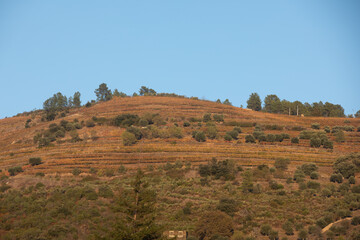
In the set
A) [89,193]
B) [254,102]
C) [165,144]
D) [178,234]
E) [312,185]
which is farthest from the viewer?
[254,102]

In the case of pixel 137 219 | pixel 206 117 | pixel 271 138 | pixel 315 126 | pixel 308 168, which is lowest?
pixel 137 219

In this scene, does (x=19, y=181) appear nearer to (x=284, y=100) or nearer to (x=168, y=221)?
(x=168, y=221)

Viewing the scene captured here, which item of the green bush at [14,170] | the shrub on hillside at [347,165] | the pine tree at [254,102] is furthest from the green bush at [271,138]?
the pine tree at [254,102]

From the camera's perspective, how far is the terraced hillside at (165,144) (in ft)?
216

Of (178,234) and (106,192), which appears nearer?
→ (178,234)

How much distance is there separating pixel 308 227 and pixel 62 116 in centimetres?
6968

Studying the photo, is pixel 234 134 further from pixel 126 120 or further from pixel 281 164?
pixel 126 120

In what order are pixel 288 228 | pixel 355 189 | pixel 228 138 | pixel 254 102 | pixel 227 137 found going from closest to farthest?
pixel 288 228 → pixel 355 189 → pixel 228 138 → pixel 227 137 → pixel 254 102

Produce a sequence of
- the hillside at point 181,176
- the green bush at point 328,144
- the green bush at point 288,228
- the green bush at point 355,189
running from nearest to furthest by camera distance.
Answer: the hillside at point 181,176 → the green bush at point 288,228 → the green bush at point 355,189 → the green bush at point 328,144

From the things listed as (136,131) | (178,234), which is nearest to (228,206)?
(178,234)

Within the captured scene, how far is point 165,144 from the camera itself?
7262cm

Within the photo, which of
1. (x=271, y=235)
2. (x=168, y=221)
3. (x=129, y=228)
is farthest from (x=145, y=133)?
(x=129, y=228)

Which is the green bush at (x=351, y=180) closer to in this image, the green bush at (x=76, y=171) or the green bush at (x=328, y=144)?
the green bush at (x=328, y=144)

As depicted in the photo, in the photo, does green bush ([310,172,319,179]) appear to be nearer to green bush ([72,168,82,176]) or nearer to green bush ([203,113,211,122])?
green bush ([72,168,82,176])
